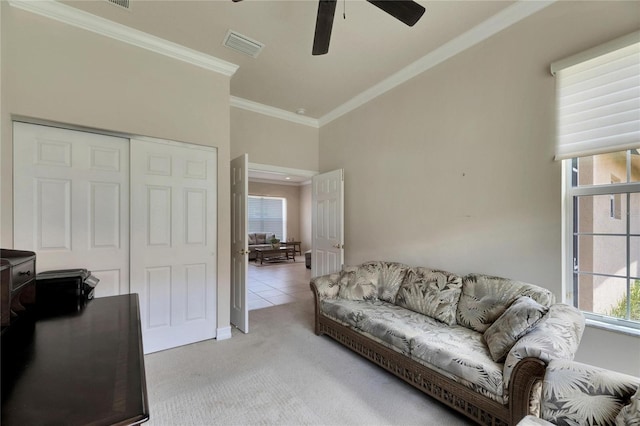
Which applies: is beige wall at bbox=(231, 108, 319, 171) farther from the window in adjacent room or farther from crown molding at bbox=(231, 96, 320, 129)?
the window in adjacent room

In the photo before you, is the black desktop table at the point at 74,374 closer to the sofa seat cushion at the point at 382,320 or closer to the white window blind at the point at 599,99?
the sofa seat cushion at the point at 382,320

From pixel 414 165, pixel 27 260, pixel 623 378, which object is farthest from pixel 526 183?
pixel 27 260

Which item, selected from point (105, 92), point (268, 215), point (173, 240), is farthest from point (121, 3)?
point (268, 215)

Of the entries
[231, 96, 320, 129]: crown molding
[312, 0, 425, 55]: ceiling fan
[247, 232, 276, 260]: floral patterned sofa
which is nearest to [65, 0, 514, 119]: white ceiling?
[231, 96, 320, 129]: crown molding

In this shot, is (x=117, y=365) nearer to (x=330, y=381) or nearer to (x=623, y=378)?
(x=330, y=381)

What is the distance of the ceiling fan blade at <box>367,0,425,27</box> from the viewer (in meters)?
1.61

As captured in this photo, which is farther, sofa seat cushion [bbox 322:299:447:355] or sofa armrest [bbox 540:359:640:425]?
sofa seat cushion [bbox 322:299:447:355]

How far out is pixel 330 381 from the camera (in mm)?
2166

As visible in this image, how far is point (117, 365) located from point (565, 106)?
307 cm

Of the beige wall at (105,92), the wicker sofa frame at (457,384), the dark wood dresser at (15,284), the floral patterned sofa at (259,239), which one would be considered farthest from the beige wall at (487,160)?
the floral patterned sofa at (259,239)

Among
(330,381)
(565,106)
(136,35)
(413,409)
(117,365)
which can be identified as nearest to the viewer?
(117,365)

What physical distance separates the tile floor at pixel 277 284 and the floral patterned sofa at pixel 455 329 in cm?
160

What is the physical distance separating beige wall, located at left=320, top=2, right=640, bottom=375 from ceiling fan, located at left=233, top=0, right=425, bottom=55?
1194 mm

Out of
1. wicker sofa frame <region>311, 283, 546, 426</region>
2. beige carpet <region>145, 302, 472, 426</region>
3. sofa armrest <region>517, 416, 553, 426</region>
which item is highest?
sofa armrest <region>517, 416, 553, 426</region>
